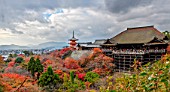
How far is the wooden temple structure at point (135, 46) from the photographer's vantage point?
23.0m

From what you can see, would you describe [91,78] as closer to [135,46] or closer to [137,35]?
[135,46]

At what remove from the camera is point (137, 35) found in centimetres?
2711

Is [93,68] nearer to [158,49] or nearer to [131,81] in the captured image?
[158,49]

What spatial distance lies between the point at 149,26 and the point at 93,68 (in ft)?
33.5

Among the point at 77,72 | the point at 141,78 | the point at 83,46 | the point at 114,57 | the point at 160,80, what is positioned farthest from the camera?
the point at 83,46

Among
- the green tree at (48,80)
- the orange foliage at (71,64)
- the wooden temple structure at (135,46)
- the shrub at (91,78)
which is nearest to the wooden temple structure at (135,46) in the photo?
the wooden temple structure at (135,46)

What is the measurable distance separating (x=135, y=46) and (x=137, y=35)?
203cm

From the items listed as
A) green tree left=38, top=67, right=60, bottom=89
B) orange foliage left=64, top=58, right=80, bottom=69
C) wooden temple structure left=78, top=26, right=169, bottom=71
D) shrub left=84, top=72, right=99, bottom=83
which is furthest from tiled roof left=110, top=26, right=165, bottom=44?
green tree left=38, top=67, right=60, bottom=89

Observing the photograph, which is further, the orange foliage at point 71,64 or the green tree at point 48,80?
the orange foliage at point 71,64

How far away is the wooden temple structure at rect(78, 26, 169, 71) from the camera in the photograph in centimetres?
2302

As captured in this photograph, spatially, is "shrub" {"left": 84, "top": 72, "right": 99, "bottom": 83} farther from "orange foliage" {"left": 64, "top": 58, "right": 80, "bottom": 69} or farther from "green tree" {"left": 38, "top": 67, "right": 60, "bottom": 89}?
"orange foliage" {"left": 64, "top": 58, "right": 80, "bottom": 69}

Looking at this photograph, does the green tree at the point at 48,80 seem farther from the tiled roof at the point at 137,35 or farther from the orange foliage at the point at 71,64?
the tiled roof at the point at 137,35

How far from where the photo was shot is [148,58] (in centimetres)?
2333

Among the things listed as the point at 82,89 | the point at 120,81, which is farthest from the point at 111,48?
the point at 120,81
